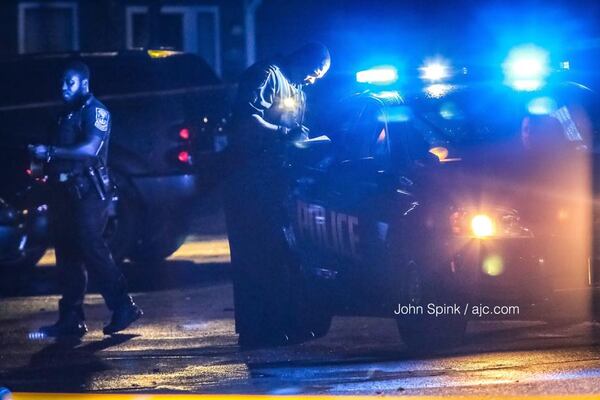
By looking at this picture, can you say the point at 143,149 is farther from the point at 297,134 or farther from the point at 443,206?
the point at 443,206

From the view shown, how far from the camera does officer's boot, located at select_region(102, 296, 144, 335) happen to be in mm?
7914

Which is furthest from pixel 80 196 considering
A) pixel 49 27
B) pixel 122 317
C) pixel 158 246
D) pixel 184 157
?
pixel 49 27

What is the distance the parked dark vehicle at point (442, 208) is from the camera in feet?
20.7

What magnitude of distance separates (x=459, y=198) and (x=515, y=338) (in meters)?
1.31

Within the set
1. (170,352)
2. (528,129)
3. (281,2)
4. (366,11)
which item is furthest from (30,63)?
(281,2)

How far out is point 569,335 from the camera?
734cm

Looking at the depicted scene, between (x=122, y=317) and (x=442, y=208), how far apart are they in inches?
93.2

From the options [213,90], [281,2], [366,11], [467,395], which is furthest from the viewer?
[281,2]

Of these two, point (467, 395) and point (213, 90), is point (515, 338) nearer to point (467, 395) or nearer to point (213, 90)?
point (467, 395)

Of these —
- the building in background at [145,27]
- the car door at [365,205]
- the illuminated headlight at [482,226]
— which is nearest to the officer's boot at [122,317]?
the car door at [365,205]

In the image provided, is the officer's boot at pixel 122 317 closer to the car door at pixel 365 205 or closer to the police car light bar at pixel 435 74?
the car door at pixel 365 205

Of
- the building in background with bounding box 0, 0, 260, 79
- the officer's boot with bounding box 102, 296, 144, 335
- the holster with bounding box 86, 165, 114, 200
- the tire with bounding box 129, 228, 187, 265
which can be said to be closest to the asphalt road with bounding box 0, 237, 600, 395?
the officer's boot with bounding box 102, 296, 144, 335

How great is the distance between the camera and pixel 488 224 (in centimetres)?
634

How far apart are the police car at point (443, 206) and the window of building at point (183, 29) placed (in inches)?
519
